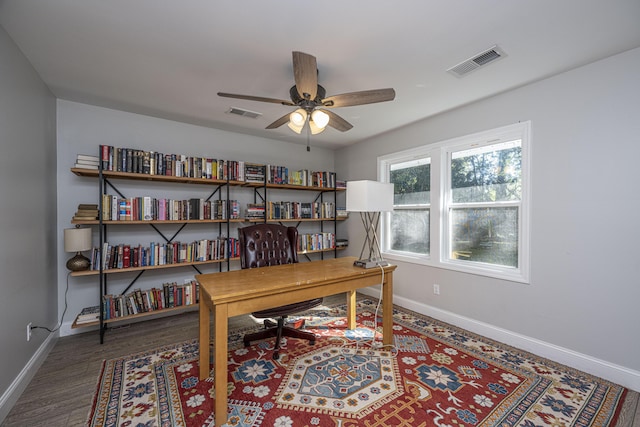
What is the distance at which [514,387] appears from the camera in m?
1.90

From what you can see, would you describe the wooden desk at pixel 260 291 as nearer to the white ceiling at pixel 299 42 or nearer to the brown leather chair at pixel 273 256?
the brown leather chair at pixel 273 256

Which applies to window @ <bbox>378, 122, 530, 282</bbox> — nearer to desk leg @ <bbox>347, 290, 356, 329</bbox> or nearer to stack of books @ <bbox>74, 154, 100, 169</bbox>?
desk leg @ <bbox>347, 290, 356, 329</bbox>

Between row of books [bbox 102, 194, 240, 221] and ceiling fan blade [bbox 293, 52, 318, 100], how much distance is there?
6.47 ft

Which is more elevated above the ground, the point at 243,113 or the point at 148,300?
the point at 243,113

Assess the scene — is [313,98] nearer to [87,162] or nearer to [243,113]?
[243,113]

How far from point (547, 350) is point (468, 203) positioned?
59.1 inches

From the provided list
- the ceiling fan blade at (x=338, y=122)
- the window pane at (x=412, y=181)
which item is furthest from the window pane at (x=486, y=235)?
the ceiling fan blade at (x=338, y=122)

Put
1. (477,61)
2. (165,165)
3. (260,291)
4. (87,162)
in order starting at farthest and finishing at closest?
(165,165)
(87,162)
(477,61)
(260,291)

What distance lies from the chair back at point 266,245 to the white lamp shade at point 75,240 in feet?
4.77

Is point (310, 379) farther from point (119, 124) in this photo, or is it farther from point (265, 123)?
point (119, 124)

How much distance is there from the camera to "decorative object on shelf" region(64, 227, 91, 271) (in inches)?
95.6

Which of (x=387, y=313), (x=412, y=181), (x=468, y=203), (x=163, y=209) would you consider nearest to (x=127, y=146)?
(x=163, y=209)

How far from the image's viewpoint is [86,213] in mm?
2578

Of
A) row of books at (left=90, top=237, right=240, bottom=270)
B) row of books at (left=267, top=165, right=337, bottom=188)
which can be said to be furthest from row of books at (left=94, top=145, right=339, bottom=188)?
row of books at (left=90, top=237, right=240, bottom=270)
